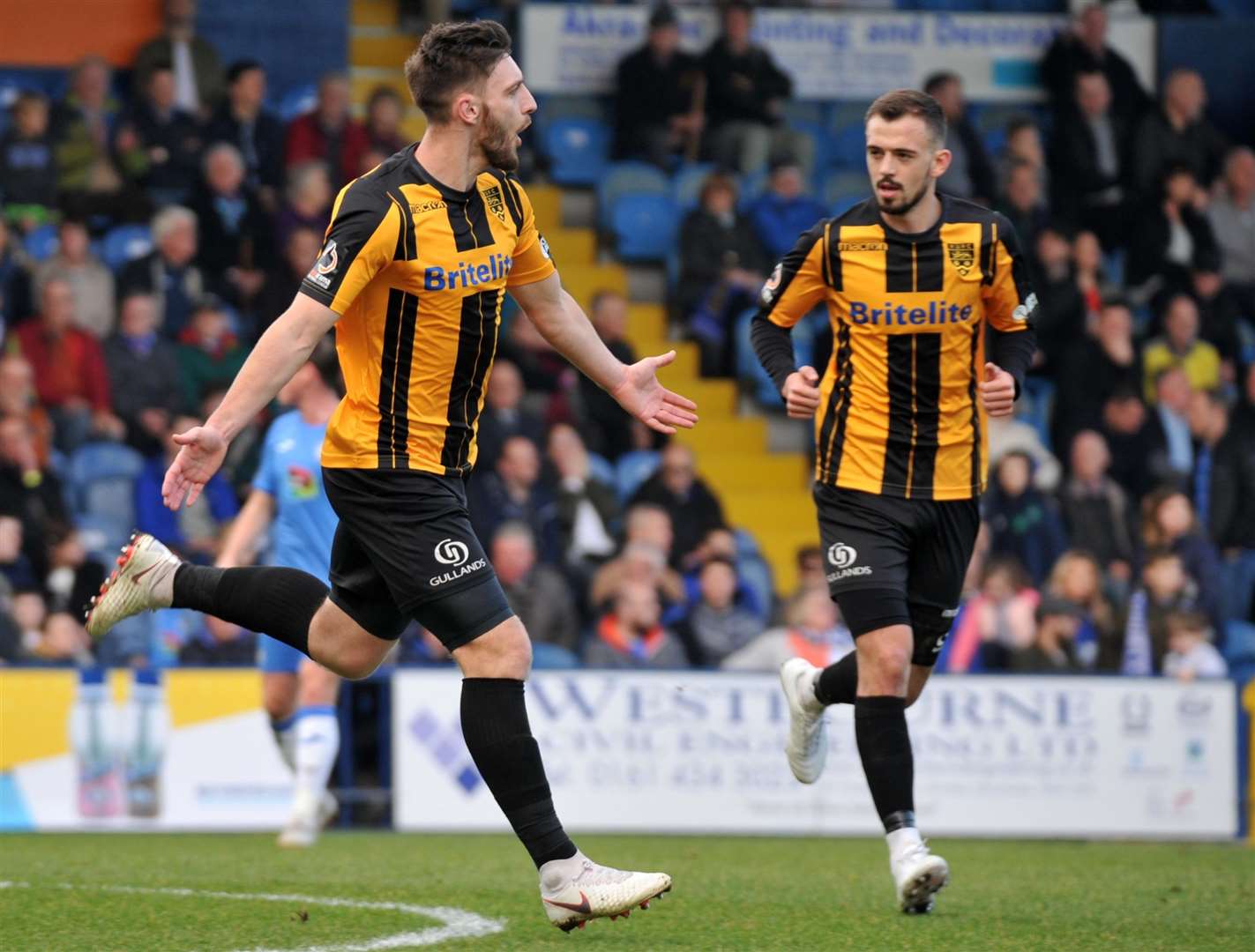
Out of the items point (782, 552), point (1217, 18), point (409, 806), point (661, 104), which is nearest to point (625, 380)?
point (409, 806)

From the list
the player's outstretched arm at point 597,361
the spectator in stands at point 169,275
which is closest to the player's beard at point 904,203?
the player's outstretched arm at point 597,361

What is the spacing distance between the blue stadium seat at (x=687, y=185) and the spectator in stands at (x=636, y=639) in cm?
449

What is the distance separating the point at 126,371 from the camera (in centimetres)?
1289

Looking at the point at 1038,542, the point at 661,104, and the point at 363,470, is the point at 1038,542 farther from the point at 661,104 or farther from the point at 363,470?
the point at 363,470

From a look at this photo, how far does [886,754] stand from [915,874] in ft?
1.46

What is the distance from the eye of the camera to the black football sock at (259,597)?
19.5 ft

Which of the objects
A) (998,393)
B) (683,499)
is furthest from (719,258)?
(998,393)

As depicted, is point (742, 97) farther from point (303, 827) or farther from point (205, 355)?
point (303, 827)

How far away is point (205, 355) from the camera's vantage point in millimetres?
13070

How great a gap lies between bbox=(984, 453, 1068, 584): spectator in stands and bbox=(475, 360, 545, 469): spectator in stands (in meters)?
2.97

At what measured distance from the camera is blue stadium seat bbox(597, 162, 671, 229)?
51.3 ft

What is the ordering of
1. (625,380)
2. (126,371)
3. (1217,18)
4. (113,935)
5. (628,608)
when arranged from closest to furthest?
1. (113,935)
2. (625,380)
3. (628,608)
4. (126,371)
5. (1217,18)

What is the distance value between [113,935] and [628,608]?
6572mm

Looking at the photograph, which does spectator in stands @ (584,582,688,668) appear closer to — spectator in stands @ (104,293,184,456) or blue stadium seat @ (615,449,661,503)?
blue stadium seat @ (615,449,661,503)
